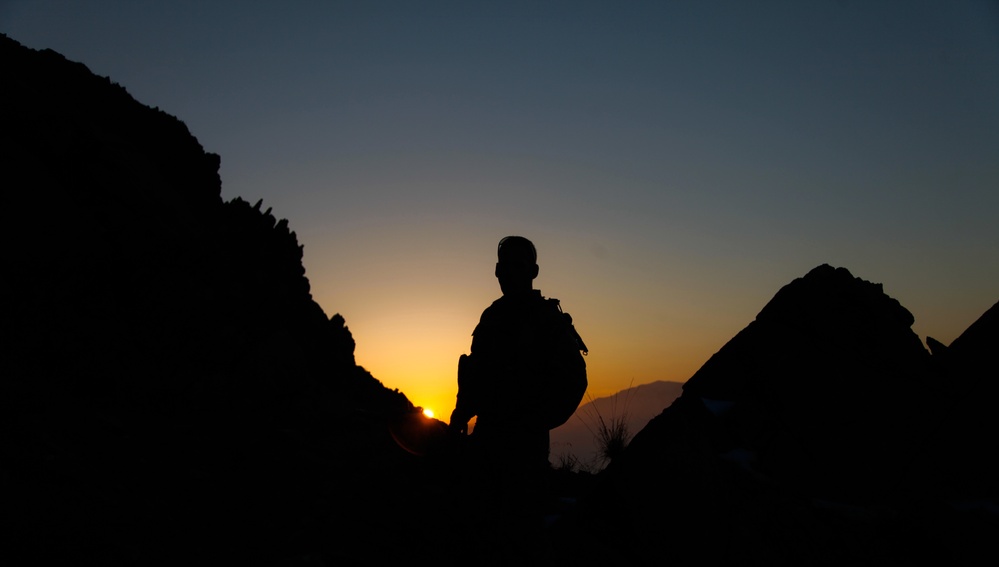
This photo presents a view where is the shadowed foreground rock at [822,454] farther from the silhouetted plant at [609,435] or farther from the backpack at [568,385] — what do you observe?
the silhouetted plant at [609,435]

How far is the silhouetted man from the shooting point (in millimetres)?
3078

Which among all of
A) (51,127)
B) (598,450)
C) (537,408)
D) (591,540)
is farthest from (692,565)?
(51,127)

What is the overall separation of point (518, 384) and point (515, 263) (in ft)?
2.41

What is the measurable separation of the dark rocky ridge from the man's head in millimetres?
1233

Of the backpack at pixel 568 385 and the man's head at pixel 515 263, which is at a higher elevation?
the man's head at pixel 515 263

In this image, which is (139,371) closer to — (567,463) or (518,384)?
(567,463)

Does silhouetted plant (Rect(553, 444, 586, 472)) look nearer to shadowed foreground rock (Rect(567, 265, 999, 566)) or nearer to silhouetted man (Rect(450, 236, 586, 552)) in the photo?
shadowed foreground rock (Rect(567, 265, 999, 566))

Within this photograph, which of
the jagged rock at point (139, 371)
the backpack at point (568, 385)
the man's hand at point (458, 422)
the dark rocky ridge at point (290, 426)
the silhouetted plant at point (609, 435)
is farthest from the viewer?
the silhouetted plant at point (609, 435)

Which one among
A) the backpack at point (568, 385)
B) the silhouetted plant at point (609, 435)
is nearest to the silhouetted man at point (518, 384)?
the backpack at point (568, 385)

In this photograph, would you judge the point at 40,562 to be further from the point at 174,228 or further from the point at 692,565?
the point at 174,228

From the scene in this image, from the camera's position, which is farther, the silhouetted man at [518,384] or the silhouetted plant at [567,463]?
the silhouetted plant at [567,463]

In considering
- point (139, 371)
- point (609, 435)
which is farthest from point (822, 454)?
point (139, 371)

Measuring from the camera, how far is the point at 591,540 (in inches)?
165

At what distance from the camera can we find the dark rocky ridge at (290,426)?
400 centimetres
